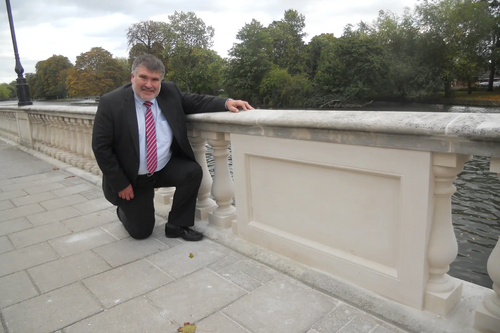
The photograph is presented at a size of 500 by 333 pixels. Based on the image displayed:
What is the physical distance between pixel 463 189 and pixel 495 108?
29.8m

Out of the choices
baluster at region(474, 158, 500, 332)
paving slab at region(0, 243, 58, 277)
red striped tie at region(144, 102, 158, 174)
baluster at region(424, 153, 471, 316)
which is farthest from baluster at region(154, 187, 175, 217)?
baluster at region(474, 158, 500, 332)

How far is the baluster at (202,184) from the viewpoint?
3653 millimetres

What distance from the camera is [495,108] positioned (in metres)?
36.3

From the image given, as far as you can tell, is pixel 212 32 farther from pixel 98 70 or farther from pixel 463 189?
pixel 463 189

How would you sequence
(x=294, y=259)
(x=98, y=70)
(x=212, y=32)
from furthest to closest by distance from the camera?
(x=212, y=32) → (x=98, y=70) → (x=294, y=259)

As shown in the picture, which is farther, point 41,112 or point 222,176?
point 41,112

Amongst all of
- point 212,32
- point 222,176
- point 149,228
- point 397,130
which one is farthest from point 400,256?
point 212,32

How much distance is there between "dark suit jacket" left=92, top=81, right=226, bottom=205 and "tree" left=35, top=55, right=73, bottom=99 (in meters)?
84.9

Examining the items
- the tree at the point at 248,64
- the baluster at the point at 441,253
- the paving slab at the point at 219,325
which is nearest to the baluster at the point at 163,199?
the paving slab at the point at 219,325

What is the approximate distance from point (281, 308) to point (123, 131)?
1883 millimetres

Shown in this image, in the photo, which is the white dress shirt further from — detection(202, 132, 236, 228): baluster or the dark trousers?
detection(202, 132, 236, 228): baluster

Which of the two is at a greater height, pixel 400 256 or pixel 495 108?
pixel 400 256

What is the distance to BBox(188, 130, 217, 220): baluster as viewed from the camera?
3653mm

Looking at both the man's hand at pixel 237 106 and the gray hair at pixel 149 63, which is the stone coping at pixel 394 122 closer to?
the man's hand at pixel 237 106
